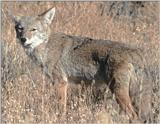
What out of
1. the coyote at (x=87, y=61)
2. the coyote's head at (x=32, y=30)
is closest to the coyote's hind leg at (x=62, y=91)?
the coyote at (x=87, y=61)

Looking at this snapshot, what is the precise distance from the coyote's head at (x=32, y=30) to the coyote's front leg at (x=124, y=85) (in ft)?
4.95

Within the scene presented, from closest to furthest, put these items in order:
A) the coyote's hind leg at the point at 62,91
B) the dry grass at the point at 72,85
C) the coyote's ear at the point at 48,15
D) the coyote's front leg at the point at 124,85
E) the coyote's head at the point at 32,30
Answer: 1. the dry grass at the point at 72,85
2. the coyote's front leg at the point at 124,85
3. the coyote's hind leg at the point at 62,91
4. the coyote's head at the point at 32,30
5. the coyote's ear at the point at 48,15

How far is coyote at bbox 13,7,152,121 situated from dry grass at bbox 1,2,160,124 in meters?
0.17

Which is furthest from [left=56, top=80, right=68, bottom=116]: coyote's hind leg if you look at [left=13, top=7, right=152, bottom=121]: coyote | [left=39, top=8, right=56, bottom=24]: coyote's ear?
[left=39, top=8, right=56, bottom=24]: coyote's ear

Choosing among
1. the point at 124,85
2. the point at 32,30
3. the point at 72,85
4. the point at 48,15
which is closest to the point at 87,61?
the point at 72,85

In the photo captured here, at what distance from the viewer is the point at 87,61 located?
873 centimetres

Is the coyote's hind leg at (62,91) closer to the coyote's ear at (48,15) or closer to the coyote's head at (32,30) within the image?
the coyote's head at (32,30)

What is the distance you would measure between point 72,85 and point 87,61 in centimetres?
54

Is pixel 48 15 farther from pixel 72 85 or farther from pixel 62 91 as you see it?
pixel 62 91

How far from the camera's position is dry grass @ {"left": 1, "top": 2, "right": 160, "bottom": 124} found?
26.0 ft

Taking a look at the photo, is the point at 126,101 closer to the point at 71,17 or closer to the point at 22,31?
the point at 22,31

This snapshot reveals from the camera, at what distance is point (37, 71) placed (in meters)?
9.41

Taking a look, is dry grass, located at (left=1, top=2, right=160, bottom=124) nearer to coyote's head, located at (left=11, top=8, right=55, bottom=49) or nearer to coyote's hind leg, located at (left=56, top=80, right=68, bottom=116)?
coyote's hind leg, located at (left=56, top=80, right=68, bottom=116)

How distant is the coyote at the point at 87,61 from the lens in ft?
27.0
